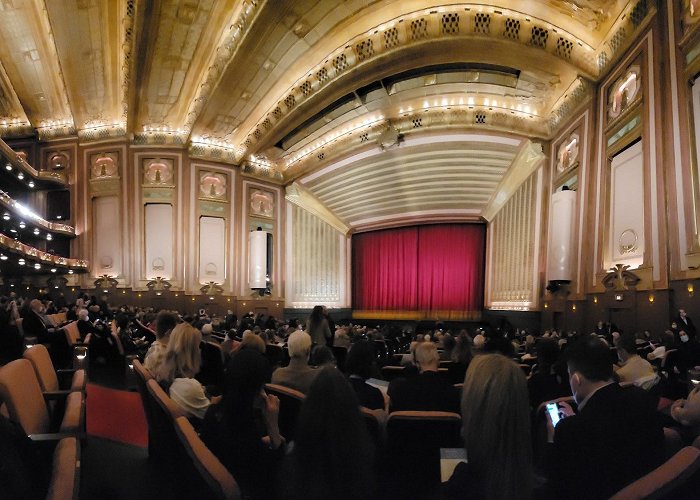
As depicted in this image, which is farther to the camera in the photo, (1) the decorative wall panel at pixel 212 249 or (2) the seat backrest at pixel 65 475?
(1) the decorative wall panel at pixel 212 249

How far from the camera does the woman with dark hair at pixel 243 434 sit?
5.32ft

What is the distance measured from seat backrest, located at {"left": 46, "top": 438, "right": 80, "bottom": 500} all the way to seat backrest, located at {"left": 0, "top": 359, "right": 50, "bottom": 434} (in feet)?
2.33

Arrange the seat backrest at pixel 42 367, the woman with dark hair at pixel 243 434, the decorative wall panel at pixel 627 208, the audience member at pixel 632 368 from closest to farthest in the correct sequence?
the woman with dark hair at pixel 243 434 < the seat backrest at pixel 42 367 < the audience member at pixel 632 368 < the decorative wall panel at pixel 627 208

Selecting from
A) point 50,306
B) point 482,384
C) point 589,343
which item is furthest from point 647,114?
point 50,306

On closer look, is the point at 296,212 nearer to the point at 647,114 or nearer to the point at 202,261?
the point at 202,261

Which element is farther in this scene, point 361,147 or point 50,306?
point 361,147

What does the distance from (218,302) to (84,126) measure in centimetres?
800

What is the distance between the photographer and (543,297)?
11602 mm

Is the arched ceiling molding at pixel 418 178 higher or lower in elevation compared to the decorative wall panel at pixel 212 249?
higher

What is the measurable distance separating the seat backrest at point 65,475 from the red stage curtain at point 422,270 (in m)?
16.8

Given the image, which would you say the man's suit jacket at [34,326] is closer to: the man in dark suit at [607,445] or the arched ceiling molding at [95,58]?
the man in dark suit at [607,445]

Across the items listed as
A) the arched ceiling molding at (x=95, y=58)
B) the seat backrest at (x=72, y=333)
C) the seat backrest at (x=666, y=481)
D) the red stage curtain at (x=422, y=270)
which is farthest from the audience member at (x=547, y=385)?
the red stage curtain at (x=422, y=270)

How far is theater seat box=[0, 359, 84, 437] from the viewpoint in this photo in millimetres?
1997

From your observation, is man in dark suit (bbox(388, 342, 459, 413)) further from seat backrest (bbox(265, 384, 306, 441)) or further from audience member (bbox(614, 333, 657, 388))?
audience member (bbox(614, 333, 657, 388))
